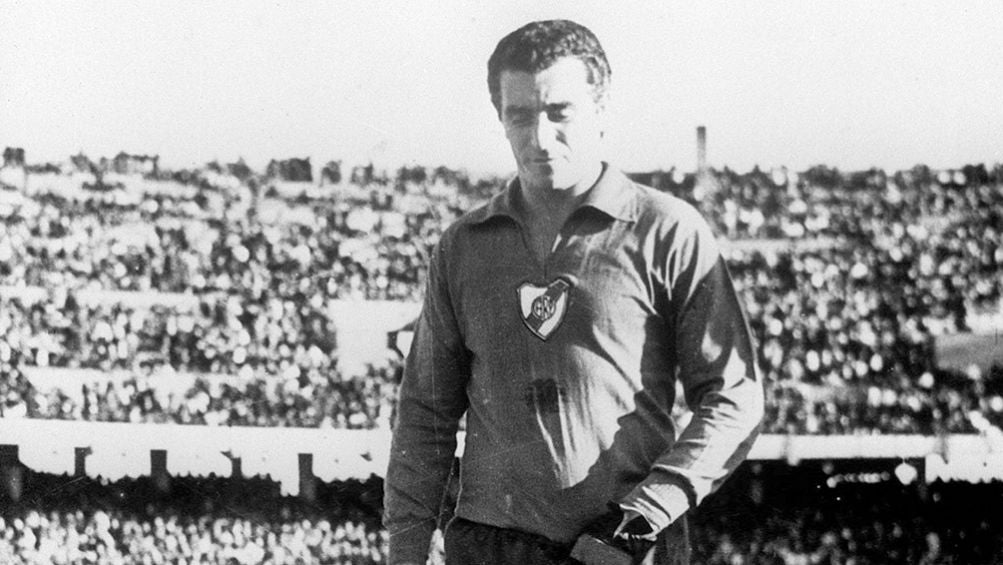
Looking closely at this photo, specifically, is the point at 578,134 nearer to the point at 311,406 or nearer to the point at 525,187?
the point at 525,187

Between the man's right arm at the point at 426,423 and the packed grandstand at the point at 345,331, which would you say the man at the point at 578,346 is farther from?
the packed grandstand at the point at 345,331

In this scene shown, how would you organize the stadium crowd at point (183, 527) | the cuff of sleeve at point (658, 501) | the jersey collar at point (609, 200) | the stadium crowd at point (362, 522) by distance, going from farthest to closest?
the stadium crowd at point (183, 527) → the stadium crowd at point (362, 522) → the jersey collar at point (609, 200) → the cuff of sleeve at point (658, 501)

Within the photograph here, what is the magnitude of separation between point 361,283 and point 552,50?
535cm

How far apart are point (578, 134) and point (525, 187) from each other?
0.08m

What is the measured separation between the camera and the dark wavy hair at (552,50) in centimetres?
118

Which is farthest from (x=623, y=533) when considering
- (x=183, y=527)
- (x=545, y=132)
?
(x=183, y=527)

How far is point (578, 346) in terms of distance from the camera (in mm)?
1146

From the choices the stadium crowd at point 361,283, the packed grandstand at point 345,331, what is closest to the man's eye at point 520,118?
the packed grandstand at point 345,331

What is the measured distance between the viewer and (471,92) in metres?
2.37

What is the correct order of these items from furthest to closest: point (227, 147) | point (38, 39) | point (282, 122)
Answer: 1. point (227, 147)
2. point (282, 122)
3. point (38, 39)

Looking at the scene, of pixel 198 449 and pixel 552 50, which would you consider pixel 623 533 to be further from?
pixel 198 449

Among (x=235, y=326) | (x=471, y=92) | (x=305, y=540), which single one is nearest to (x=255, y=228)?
(x=235, y=326)

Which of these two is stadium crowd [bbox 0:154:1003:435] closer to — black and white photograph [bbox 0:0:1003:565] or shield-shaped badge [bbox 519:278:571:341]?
black and white photograph [bbox 0:0:1003:565]

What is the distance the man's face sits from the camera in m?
1.18
